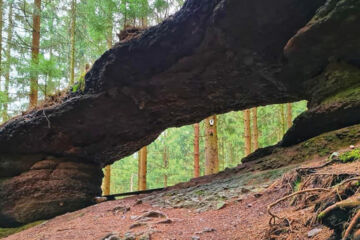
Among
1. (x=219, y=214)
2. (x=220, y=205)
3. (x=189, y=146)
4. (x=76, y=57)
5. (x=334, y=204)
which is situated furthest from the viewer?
(x=189, y=146)

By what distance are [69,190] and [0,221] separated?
7.28ft

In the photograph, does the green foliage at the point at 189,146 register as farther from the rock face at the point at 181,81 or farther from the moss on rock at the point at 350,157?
the moss on rock at the point at 350,157

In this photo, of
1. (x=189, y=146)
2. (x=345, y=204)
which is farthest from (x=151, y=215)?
(x=189, y=146)

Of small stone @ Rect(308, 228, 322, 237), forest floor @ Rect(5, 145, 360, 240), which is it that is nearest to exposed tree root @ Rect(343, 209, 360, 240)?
forest floor @ Rect(5, 145, 360, 240)

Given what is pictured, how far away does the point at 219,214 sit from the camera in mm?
4430

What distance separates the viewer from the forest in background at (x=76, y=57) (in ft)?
31.0

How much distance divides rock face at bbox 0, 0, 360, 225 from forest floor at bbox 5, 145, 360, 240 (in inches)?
95.7

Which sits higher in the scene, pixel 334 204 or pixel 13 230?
pixel 334 204

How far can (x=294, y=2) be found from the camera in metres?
5.21

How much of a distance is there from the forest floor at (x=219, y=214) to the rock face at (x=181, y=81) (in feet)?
7.97

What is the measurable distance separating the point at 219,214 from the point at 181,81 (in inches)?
169

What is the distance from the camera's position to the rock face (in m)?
5.45

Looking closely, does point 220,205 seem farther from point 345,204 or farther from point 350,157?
point 345,204

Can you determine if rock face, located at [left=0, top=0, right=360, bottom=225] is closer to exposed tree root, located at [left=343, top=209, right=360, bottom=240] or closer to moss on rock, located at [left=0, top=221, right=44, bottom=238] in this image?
moss on rock, located at [left=0, top=221, right=44, bottom=238]
